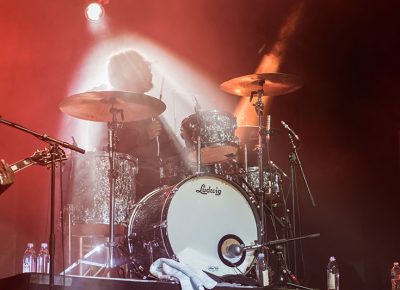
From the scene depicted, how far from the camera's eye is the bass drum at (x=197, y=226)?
4820mm

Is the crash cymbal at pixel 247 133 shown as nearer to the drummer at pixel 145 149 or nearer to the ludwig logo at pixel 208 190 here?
the drummer at pixel 145 149

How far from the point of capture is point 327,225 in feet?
21.1

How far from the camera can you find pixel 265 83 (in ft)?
18.4

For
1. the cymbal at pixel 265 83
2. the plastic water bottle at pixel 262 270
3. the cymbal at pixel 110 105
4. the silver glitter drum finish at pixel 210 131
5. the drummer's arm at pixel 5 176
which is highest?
the cymbal at pixel 265 83

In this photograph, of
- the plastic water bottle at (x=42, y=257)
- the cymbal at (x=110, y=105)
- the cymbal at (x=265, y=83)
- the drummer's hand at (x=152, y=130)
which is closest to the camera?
the cymbal at (x=110, y=105)

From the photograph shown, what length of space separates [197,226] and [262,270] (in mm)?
741

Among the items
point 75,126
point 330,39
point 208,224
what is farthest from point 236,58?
point 208,224

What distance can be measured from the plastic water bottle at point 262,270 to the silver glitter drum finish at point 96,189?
1347 mm

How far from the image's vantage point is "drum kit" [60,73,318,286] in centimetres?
488

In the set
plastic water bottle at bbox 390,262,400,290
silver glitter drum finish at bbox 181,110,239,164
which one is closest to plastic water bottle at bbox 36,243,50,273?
silver glitter drum finish at bbox 181,110,239,164

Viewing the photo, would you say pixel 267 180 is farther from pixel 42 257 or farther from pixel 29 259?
pixel 29 259

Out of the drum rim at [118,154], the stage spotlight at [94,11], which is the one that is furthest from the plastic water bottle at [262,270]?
the stage spotlight at [94,11]

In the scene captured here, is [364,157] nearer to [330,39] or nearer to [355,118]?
[355,118]

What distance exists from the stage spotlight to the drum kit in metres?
1.76
